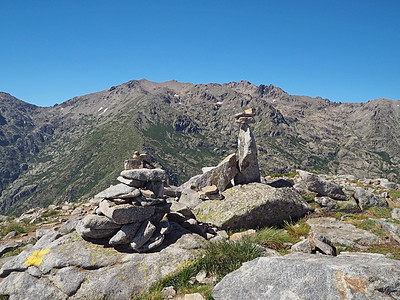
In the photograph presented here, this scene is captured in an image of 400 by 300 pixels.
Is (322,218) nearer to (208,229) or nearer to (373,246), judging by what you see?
(373,246)

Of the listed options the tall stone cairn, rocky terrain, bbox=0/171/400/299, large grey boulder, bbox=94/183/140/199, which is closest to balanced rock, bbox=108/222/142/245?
rocky terrain, bbox=0/171/400/299

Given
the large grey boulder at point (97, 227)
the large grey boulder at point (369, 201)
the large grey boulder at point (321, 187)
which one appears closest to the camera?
the large grey boulder at point (97, 227)

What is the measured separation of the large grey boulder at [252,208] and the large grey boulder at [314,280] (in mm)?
6721

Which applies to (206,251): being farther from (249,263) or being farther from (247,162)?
(247,162)

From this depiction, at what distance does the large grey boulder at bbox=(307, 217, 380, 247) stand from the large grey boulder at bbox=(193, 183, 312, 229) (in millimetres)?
1409

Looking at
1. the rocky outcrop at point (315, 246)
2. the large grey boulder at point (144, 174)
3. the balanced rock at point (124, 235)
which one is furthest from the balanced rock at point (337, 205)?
the balanced rock at point (124, 235)

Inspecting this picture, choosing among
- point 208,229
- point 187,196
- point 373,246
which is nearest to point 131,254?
point 208,229

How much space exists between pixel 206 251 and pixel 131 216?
135 inches

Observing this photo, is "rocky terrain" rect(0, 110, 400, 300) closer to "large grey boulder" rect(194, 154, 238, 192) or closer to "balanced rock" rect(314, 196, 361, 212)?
"balanced rock" rect(314, 196, 361, 212)

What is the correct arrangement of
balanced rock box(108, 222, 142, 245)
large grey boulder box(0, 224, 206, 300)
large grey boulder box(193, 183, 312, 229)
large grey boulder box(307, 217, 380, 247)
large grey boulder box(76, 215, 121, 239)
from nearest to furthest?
large grey boulder box(0, 224, 206, 300)
balanced rock box(108, 222, 142, 245)
large grey boulder box(76, 215, 121, 239)
large grey boulder box(307, 217, 380, 247)
large grey boulder box(193, 183, 312, 229)

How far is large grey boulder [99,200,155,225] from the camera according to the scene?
10328 millimetres

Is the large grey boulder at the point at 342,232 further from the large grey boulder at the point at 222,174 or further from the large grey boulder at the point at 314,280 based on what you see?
the large grey boulder at the point at 222,174

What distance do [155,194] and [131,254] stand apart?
3.18 meters

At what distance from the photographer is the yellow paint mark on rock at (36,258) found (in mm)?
9945
